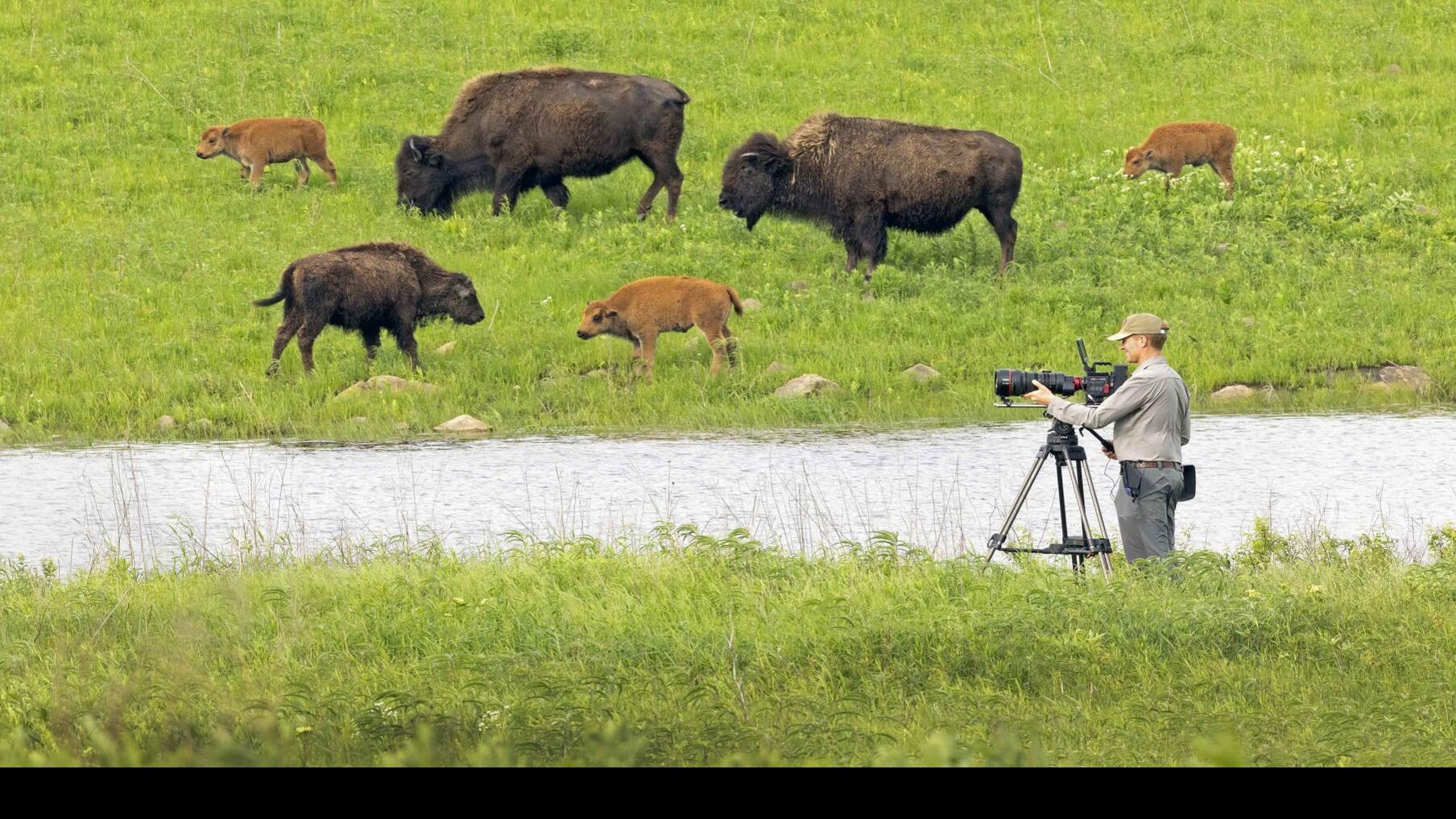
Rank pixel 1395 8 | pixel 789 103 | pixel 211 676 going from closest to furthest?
pixel 211 676 → pixel 789 103 → pixel 1395 8

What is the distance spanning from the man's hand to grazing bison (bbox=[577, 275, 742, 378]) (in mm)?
7248

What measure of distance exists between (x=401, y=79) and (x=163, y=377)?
496 inches

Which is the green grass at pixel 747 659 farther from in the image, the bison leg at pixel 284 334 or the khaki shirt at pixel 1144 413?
the bison leg at pixel 284 334

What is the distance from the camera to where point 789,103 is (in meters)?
26.5

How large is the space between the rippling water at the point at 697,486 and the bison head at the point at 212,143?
30.5ft

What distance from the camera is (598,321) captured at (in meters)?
15.4

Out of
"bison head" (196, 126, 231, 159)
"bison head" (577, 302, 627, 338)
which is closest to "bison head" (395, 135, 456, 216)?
"bison head" (196, 126, 231, 159)

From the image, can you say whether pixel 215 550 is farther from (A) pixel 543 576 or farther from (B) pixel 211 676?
(B) pixel 211 676

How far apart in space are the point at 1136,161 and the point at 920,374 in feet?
25.7

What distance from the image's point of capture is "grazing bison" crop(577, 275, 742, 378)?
15.4 metres

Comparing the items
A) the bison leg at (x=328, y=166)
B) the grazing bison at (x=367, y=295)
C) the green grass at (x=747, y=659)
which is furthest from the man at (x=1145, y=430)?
the bison leg at (x=328, y=166)

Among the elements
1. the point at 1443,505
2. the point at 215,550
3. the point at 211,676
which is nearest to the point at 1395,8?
the point at 1443,505

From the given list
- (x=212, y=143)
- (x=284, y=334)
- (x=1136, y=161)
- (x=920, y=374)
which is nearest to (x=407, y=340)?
(x=284, y=334)

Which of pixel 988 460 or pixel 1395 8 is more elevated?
pixel 1395 8
